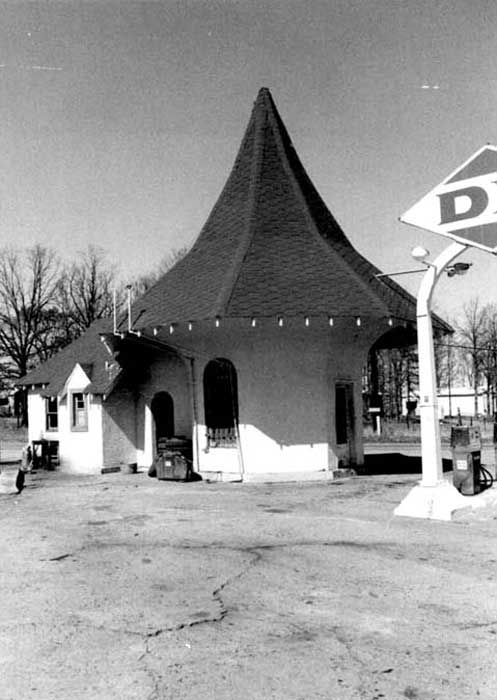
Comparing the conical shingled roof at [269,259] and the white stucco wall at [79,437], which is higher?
the conical shingled roof at [269,259]

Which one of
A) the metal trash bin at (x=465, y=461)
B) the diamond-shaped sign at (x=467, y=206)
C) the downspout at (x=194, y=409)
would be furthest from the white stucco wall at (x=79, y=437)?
the diamond-shaped sign at (x=467, y=206)

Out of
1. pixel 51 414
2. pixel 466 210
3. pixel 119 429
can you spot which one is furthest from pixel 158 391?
pixel 466 210

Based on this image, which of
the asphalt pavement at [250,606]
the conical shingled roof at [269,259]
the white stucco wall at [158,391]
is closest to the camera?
the asphalt pavement at [250,606]

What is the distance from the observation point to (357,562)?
8117 mm

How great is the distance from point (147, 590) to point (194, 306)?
34.6 feet

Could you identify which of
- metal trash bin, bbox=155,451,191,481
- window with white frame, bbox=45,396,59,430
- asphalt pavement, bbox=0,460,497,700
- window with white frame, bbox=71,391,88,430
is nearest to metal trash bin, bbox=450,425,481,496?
asphalt pavement, bbox=0,460,497,700

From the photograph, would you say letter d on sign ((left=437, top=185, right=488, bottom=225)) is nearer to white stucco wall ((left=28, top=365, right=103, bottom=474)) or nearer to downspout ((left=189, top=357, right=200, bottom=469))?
downspout ((left=189, top=357, right=200, bottom=469))

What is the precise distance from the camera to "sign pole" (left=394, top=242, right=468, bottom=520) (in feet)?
37.0

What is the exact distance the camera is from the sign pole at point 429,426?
11281 mm

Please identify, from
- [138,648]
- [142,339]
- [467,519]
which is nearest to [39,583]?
[138,648]

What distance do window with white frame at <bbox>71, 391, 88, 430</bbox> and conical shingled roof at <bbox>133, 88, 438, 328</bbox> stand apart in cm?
406

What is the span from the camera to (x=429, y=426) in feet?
39.0

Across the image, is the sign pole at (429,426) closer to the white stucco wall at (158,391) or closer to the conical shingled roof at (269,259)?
the conical shingled roof at (269,259)

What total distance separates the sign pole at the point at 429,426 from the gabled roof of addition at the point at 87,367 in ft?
31.5
